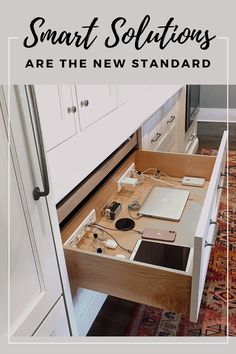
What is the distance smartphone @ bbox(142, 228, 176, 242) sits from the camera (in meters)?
1.25

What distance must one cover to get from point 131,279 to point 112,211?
435mm

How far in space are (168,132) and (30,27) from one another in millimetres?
1722

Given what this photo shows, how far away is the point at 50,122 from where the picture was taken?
36.5 inches

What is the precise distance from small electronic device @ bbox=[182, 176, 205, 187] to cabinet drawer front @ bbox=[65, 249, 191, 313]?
0.76 meters

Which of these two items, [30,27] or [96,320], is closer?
[30,27]

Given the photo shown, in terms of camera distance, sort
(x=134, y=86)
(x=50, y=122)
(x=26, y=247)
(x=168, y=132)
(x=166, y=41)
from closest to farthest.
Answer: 1. (x=26, y=247)
2. (x=50, y=122)
3. (x=166, y=41)
4. (x=134, y=86)
5. (x=168, y=132)

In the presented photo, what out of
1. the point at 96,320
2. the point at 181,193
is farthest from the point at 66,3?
the point at 96,320

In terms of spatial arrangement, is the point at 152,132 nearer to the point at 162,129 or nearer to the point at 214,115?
the point at 162,129

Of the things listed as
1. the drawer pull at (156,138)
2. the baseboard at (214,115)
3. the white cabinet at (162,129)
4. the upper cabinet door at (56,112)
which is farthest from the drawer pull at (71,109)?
the baseboard at (214,115)

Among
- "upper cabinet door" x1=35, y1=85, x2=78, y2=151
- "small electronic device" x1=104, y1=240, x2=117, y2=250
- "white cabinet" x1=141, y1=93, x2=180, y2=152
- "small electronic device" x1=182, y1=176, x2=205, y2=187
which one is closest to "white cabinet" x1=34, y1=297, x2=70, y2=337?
"small electronic device" x1=104, y1=240, x2=117, y2=250

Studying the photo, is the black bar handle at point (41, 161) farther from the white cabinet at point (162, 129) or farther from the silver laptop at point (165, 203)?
the white cabinet at point (162, 129)

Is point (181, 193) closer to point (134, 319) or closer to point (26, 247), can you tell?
point (134, 319)

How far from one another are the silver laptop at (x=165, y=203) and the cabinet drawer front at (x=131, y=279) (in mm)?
429

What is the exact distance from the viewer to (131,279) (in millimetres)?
1016
